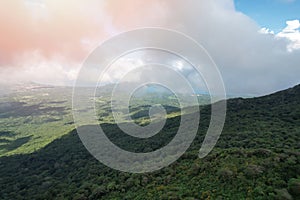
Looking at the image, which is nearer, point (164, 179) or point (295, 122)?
point (164, 179)

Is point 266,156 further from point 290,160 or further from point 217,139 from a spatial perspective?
point 217,139

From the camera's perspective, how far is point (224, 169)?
29875 millimetres

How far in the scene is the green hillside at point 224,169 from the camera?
27.3m

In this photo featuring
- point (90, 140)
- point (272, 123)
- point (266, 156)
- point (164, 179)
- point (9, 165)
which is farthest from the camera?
point (9, 165)

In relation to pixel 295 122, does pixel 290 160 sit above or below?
below

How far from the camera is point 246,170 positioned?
1126 inches

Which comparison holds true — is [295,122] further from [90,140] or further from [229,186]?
[90,140]

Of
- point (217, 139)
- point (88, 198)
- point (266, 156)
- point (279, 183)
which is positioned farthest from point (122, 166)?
→ point (279, 183)

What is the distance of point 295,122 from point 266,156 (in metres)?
23.1

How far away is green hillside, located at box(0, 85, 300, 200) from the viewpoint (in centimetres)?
2731

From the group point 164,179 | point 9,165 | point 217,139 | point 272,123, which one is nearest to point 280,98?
point 272,123

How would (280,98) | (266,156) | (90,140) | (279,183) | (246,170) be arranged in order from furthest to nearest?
(90,140)
(280,98)
(266,156)
(246,170)
(279,183)

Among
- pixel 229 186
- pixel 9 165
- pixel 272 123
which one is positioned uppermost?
pixel 272 123

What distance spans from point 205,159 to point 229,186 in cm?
935
